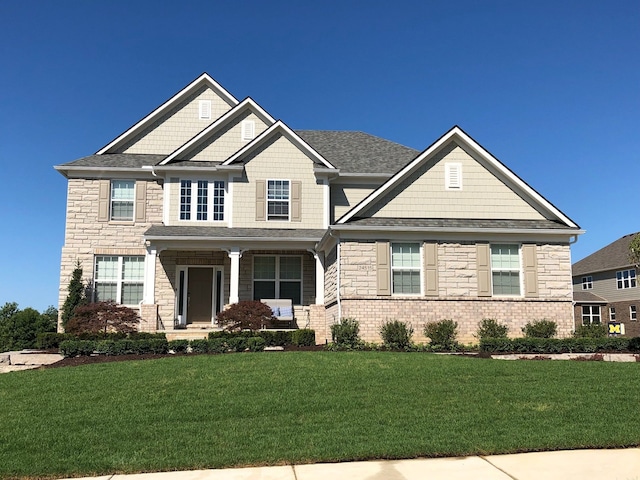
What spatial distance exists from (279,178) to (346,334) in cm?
827

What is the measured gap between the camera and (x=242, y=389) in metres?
9.64

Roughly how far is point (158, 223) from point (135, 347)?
8.37 metres

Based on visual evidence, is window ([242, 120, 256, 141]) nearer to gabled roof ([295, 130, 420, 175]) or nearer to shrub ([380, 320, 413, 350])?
gabled roof ([295, 130, 420, 175])

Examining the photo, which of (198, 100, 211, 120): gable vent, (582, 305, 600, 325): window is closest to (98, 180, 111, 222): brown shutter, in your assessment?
(198, 100, 211, 120): gable vent

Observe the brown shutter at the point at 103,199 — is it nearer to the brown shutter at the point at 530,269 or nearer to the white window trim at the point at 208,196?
the white window trim at the point at 208,196

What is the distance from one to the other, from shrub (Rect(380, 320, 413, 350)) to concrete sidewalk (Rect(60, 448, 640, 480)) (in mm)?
9596

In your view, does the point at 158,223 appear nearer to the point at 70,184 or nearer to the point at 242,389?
the point at 70,184

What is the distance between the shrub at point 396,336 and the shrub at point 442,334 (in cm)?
63

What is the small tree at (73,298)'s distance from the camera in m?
20.7

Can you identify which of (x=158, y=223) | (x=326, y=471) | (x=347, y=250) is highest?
(x=158, y=223)

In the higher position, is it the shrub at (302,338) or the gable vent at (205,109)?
the gable vent at (205,109)

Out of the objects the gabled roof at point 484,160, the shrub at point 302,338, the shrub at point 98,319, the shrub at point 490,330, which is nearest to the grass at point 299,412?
the shrub at point 490,330

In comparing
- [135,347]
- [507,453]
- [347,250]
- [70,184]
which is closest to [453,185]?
[347,250]

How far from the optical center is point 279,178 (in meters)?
22.3
